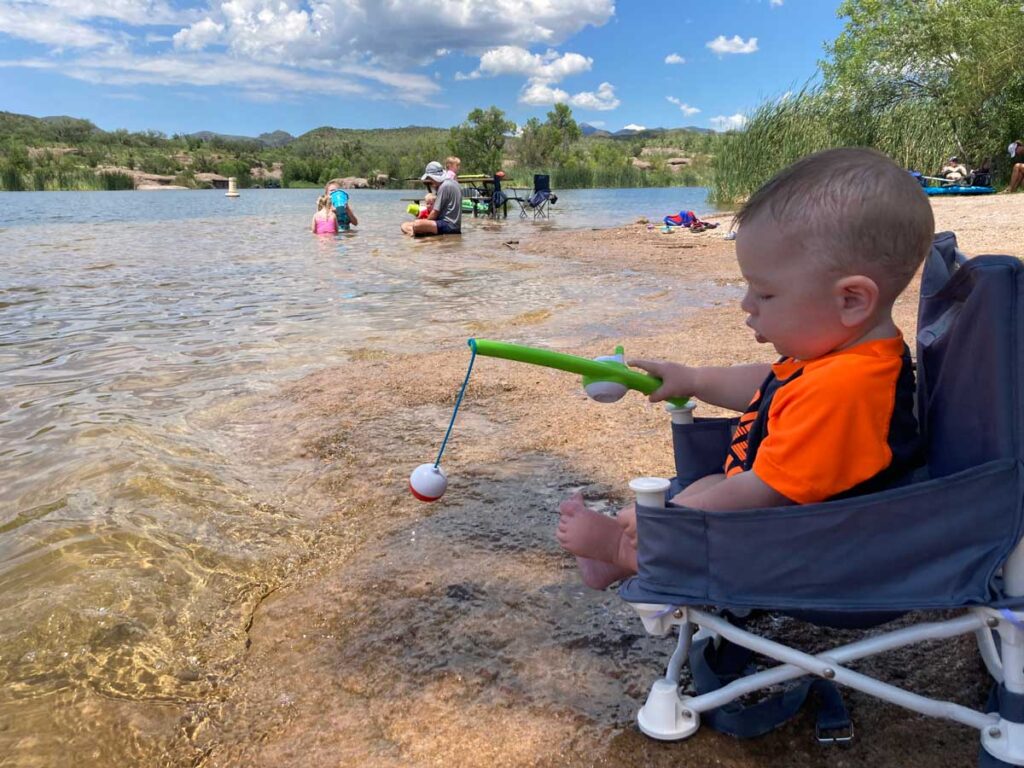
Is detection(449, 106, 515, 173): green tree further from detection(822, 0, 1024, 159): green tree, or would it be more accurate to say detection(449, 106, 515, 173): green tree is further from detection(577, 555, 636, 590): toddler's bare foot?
detection(577, 555, 636, 590): toddler's bare foot

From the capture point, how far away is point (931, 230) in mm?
1505

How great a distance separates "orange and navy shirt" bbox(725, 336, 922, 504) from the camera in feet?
4.83

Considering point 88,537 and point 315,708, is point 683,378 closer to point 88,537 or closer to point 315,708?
point 315,708

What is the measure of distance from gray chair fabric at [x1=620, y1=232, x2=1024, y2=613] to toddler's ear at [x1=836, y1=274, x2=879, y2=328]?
0.18m

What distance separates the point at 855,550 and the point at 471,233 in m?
17.8

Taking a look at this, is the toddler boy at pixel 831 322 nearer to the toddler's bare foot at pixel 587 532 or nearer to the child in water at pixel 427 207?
the toddler's bare foot at pixel 587 532

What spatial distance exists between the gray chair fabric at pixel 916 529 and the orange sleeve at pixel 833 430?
78mm

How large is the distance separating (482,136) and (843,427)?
68444 mm

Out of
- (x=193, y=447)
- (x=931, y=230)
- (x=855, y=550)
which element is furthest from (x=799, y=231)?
(x=193, y=447)

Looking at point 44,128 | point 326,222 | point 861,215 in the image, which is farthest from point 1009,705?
point 44,128

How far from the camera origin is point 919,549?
1.43 metres

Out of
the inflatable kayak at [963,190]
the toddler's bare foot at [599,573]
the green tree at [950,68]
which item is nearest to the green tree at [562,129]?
the green tree at [950,68]

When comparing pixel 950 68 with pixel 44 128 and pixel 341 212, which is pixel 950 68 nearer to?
pixel 341 212

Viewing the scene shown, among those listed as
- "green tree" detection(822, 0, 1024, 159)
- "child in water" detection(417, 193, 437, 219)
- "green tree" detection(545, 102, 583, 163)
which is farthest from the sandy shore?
"green tree" detection(545, 102, 583, 163)
